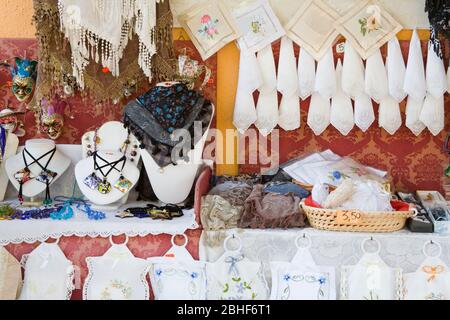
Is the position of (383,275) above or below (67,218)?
below

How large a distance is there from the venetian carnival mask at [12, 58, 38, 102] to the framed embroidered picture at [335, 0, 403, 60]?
1745mm

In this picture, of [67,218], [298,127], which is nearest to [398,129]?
[298,127]

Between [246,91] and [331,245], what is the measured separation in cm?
104

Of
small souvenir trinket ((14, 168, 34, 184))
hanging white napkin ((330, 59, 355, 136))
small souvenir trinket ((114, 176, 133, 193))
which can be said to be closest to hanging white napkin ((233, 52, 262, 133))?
hanging white napkin ((330, 59, 355, 136))

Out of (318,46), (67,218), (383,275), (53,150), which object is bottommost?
(383,275)

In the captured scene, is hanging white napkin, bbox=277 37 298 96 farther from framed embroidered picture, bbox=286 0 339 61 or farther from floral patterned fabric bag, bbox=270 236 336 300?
floral patterned fabric bag, bbox=270 236 336 300

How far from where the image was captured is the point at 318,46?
147 inches

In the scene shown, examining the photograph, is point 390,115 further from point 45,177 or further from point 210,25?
point 45,177

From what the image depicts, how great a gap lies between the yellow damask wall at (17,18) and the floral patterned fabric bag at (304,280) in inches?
77.3

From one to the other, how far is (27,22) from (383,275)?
2.43 meters

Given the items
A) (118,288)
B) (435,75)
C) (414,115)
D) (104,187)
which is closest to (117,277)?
(118,288)

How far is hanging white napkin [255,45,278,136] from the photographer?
148 inches

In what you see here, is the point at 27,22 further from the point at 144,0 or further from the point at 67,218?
the point at 67,218

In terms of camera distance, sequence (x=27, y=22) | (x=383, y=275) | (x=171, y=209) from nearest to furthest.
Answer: (x=383, y=275) → (x=171, y=209) → (x=27, y=22)
